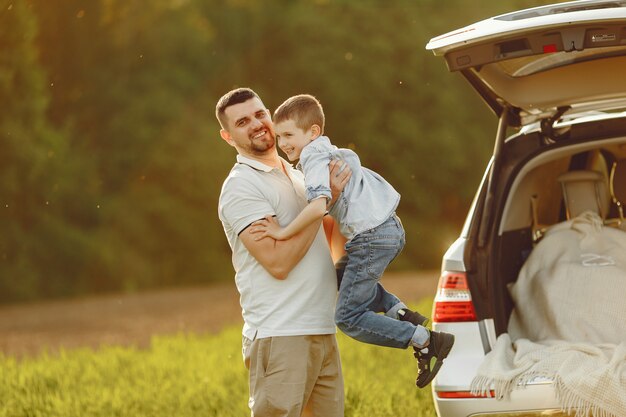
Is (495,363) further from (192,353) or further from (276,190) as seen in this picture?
(192,353)

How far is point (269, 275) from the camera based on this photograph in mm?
4219

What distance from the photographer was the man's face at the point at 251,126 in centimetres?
425

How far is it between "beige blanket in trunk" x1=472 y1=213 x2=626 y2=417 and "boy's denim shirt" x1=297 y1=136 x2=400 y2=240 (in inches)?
28.6

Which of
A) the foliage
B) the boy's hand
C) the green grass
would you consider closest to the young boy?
the boy's hand

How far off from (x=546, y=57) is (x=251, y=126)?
1428mm

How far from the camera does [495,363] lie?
14.5ft

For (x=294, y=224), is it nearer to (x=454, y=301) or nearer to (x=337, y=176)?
(x=337, y=176)

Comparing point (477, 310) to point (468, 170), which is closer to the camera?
point (477, 310)

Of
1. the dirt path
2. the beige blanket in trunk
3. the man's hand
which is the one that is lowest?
A: the dirt path

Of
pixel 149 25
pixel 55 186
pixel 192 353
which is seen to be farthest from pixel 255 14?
pixel 192 353

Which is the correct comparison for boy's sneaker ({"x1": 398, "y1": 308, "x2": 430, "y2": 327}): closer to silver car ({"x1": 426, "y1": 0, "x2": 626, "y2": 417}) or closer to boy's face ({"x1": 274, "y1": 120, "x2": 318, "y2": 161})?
silver car ({"x1": 426, "y1": 0, "x2": 626, "y2": 417})

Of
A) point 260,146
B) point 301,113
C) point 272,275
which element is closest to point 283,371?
point 272,275

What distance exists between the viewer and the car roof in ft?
13.0

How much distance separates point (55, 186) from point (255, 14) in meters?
6.11
